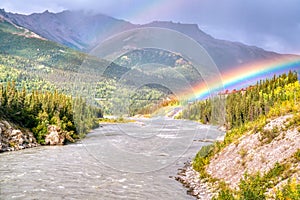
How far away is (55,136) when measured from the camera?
57.0 m

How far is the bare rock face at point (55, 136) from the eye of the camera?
56.0 m

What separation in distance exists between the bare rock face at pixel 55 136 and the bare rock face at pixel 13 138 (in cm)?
250

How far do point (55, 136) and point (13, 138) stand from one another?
8279mm

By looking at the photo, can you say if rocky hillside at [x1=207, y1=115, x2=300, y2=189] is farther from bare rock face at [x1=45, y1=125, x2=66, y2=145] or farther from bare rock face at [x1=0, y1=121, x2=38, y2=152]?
bare rock face at [x1=45, y1=125, x2=66, y2=145]

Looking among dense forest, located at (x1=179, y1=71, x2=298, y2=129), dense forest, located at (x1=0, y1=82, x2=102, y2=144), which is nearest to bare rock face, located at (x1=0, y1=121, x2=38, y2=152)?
dense forest, located at (x1=0, y1=82, x2=102, y2=144)

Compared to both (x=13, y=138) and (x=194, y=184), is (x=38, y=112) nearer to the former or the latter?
(x=13, y=138)

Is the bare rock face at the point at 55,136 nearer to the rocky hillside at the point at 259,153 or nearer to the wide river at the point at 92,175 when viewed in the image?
the wide river at the point at 92,175

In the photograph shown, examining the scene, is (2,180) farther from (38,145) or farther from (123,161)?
(38,145)

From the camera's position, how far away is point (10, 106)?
190 feet

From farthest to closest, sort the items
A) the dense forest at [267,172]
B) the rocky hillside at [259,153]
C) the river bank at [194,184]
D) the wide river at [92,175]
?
the wide river at [92,175] < the river bank at [194,184] < the rocky hillside at [259,153] < the dense forest at [267,172]

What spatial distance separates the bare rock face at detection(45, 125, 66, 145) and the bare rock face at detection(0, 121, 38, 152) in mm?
2497

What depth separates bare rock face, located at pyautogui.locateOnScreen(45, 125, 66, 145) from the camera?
56.0 meters

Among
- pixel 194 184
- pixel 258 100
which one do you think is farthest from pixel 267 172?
pixel 258 100

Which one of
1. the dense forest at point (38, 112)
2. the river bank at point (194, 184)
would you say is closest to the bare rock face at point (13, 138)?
the dense forest at point (38, 112)
